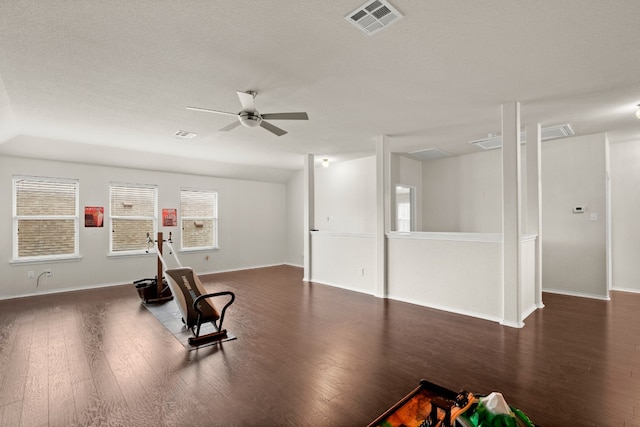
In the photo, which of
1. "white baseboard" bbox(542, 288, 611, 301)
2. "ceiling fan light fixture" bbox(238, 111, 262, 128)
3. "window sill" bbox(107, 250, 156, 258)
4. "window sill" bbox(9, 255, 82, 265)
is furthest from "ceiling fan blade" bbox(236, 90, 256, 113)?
"white baseboard" bbox(542, 288, 611, 301)

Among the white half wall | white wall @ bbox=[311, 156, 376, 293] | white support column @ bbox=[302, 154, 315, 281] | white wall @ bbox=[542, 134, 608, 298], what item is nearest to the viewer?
the white half wall

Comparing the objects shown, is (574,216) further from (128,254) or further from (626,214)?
(128,254)

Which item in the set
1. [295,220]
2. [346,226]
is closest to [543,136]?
[346,226]

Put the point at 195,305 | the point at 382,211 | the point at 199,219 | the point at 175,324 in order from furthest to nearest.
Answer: the point at 199,219, the point at 382,211, the point at 175,324, the point at 195,305

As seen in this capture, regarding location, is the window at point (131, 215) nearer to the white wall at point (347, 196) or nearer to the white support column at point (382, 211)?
the white wall at point (347, 196)

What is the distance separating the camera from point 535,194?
4707 mm

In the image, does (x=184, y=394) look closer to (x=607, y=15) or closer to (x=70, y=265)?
(x=607, y=15)

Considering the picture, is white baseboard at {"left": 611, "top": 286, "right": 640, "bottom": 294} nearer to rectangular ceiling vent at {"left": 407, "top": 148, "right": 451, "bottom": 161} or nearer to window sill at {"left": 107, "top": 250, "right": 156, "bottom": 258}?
rectangular ceiling vent at {"left": 407, "top": 148, "right": 451, "bottom": 161}

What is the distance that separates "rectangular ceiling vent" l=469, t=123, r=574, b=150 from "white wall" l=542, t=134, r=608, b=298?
394mm

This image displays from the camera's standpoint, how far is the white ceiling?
2.13m

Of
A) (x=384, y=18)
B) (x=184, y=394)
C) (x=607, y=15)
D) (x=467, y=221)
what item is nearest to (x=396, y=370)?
(x=184, y=394)

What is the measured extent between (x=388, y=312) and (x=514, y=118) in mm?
3001

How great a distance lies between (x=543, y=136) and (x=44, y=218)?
8.95 m

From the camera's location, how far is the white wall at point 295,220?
8.90 meters
